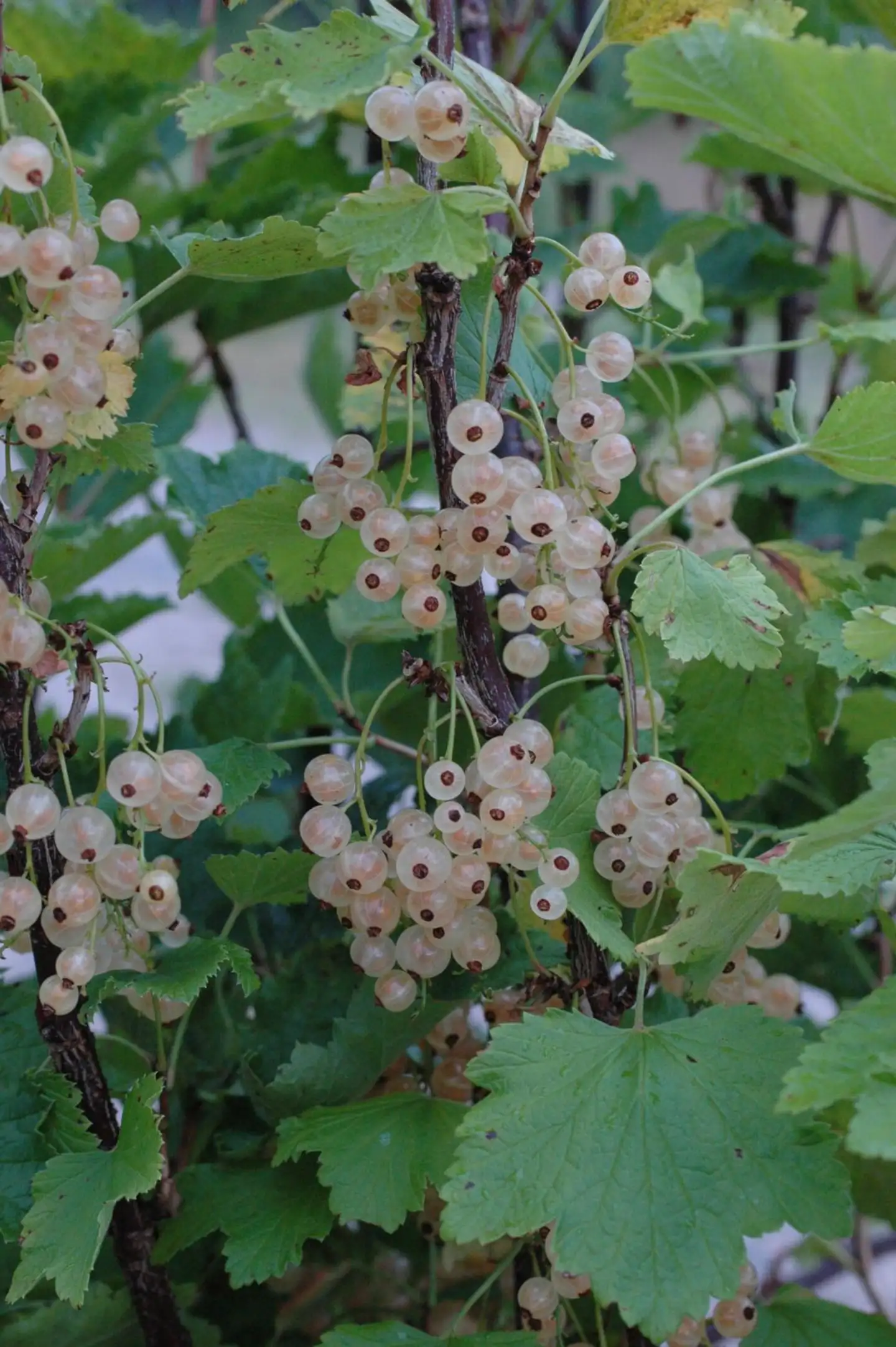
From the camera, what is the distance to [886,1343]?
46 cm

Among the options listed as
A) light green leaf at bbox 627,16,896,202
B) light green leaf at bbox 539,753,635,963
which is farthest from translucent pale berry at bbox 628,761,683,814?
light green leaf at bbox 627,16,896,202

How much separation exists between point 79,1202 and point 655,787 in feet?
0.73

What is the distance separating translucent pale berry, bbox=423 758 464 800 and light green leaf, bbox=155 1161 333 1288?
0.16 m

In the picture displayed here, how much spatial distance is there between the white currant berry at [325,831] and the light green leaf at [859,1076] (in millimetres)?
170

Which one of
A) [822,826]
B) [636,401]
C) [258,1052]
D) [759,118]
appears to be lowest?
[258,1052]

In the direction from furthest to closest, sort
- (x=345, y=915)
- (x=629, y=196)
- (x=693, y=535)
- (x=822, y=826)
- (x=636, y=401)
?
(x=629, y=196)
(x=636, y=401)
(x=693, y=535)
(x=345, y=915)
(x=822, y=826)

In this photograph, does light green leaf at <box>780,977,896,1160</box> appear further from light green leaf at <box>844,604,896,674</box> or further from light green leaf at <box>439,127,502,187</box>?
light green leaf at <box>439,127,502,187</box>

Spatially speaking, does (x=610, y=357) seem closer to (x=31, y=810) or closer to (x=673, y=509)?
(x=673, y=509)

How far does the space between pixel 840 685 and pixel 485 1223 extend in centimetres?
29

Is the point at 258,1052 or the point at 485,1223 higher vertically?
the point at 485,1223

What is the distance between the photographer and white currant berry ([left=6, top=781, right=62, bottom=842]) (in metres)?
0.38

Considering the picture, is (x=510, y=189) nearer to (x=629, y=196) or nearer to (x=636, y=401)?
(x=636, y=401)

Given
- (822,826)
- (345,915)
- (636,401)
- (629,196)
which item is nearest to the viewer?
(822,826)

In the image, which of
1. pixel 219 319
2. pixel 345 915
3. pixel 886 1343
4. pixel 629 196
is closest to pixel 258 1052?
pixel 345 915
